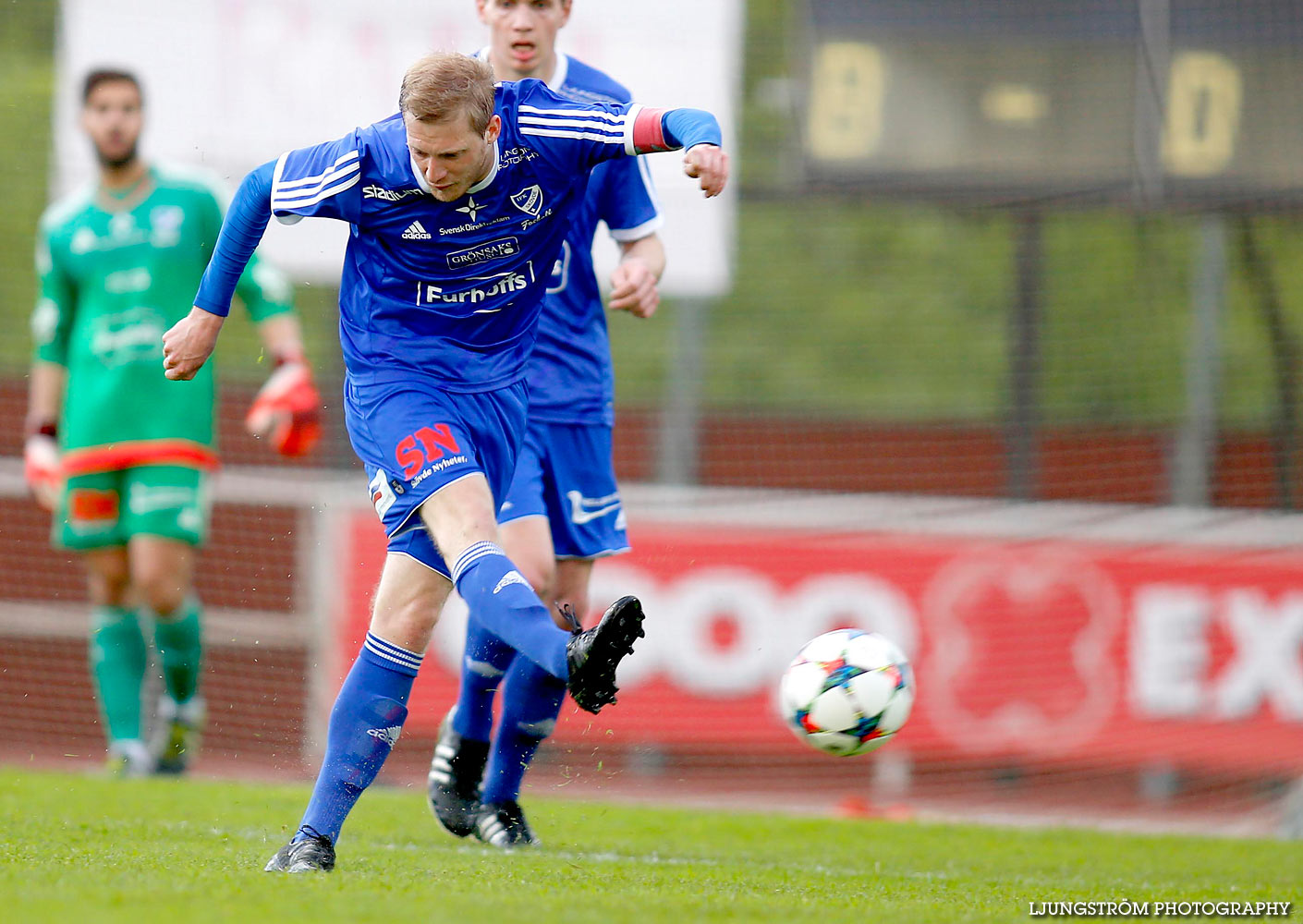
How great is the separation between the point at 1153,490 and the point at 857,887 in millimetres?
6149

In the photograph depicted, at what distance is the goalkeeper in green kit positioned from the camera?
6.54 m

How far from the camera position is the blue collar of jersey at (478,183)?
3.52 meters

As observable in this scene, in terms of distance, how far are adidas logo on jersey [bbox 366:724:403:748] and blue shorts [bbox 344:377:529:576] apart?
1.19 feet

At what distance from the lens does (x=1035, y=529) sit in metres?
8.52

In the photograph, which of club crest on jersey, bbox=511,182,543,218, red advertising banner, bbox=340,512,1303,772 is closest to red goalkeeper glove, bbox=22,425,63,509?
red advertising banner, bbox=340,512,1303,772

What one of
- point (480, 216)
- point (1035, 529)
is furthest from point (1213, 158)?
point (480, 216)

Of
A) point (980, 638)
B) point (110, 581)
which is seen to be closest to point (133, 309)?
point (110, 581)

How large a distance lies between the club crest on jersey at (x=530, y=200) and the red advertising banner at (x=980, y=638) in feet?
15.4

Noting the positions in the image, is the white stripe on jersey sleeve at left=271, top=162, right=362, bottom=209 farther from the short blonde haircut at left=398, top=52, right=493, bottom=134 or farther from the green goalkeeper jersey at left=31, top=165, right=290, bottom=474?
the green goalkeeper jersey at left=31, top=165, right=290, bottom=474

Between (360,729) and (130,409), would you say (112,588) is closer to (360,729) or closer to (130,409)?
(130,409)

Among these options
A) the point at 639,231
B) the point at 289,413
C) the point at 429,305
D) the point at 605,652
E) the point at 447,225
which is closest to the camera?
the point at 605,652

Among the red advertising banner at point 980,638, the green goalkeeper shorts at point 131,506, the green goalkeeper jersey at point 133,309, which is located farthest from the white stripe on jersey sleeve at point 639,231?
the red advertising banner at point 980,638

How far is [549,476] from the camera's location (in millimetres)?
4812

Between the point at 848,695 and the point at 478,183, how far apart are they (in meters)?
1.48
